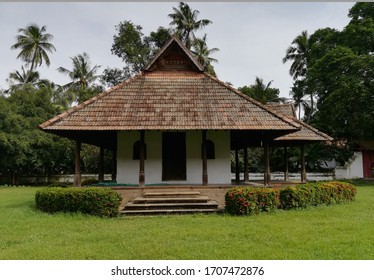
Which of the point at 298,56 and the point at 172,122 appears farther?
the point at 298,56

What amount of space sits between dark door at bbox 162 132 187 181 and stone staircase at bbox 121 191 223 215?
2.08 m

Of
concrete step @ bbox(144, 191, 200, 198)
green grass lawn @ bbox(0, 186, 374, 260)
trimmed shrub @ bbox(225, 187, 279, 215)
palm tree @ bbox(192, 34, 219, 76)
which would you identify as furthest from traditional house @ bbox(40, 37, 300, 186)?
palm tree @ bbox(192, 34, 219, 76)

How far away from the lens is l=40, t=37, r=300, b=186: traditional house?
11.2m

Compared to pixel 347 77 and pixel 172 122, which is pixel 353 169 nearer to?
pixel 347 77

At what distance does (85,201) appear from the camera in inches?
389

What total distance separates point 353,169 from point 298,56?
17.2 metres

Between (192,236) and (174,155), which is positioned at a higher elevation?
(174,155)

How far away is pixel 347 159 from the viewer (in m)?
30.5

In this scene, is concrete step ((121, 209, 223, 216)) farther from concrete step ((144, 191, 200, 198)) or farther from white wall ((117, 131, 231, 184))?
white wall ((117, 131, 231, 184))

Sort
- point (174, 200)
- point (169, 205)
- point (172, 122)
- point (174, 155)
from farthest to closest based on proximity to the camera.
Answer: point (174, 155), point (172, 122), point (174, 200), point (169, 205)

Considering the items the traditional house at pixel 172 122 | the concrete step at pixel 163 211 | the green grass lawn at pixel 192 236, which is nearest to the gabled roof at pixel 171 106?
the traditional house at pixel 172 122

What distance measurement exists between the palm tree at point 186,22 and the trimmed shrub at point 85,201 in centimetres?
2571

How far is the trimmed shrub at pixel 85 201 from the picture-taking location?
32.2 ft

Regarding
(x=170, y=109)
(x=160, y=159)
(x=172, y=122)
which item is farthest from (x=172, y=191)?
(x=170, y=109)
